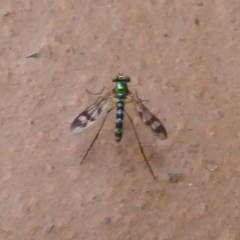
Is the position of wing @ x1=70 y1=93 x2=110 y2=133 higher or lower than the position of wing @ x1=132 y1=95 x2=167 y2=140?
higher

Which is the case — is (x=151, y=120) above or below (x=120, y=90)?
below

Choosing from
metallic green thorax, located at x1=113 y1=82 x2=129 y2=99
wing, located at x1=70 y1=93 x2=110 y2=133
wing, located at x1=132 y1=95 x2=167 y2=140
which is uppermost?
metallic green thorax, located at x1=113 y1=82 x2=129 y2=99

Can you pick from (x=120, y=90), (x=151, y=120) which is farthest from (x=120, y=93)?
(x=151, y=120)

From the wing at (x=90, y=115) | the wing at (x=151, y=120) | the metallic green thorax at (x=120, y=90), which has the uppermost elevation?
the metallic green thorax at (x=120, y=90)

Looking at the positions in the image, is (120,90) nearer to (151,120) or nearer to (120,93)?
(120,93)
